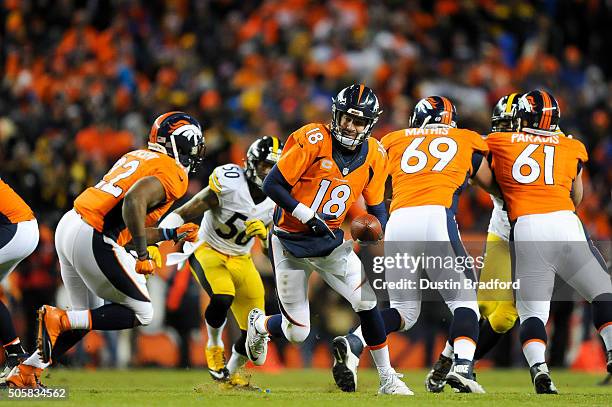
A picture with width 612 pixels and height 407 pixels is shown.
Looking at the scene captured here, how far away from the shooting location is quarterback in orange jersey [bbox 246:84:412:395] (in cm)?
738

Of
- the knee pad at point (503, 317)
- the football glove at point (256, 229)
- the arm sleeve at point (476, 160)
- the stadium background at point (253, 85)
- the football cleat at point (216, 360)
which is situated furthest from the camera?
the stadium background at point (253, 85)

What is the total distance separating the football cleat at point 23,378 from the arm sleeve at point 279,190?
2036mm

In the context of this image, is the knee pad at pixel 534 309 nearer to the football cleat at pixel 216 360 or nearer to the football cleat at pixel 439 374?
the football cleat at pixel 439 374

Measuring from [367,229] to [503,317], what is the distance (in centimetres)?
168

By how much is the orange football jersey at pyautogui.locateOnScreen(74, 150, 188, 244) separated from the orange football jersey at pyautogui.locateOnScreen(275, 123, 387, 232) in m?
0.77

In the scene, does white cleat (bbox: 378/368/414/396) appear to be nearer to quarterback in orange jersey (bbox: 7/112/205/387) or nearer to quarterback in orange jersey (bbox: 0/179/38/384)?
quarterback in orange jersey (bbox: 7/112/205/387)

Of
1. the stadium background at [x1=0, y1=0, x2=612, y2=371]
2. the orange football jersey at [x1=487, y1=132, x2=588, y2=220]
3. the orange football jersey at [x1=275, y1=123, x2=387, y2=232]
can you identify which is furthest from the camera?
the stadium background at [x1=0, y1=0, x2=612, y2=371]

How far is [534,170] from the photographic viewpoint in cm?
800

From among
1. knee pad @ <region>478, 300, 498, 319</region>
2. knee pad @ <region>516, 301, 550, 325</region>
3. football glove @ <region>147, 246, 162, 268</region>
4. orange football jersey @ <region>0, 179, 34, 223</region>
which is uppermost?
orange football jersey @ <region>0, 179, 34, 223</region>

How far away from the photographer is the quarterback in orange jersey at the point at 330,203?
7.38 meters

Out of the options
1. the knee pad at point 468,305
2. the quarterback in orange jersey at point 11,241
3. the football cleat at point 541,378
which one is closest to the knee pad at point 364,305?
the knee pad at point 468,305

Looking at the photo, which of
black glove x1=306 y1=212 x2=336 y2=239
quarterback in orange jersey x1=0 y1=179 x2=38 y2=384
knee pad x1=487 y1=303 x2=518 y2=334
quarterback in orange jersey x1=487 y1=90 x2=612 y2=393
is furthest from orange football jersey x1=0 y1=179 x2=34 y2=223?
knee pad x1=487 y1=303 x2=518 y2=334

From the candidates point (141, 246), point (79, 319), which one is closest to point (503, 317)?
point (141, 246)

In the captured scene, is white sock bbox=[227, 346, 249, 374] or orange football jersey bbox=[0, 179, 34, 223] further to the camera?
white sock bbox=[227, 346, 249, 374]
